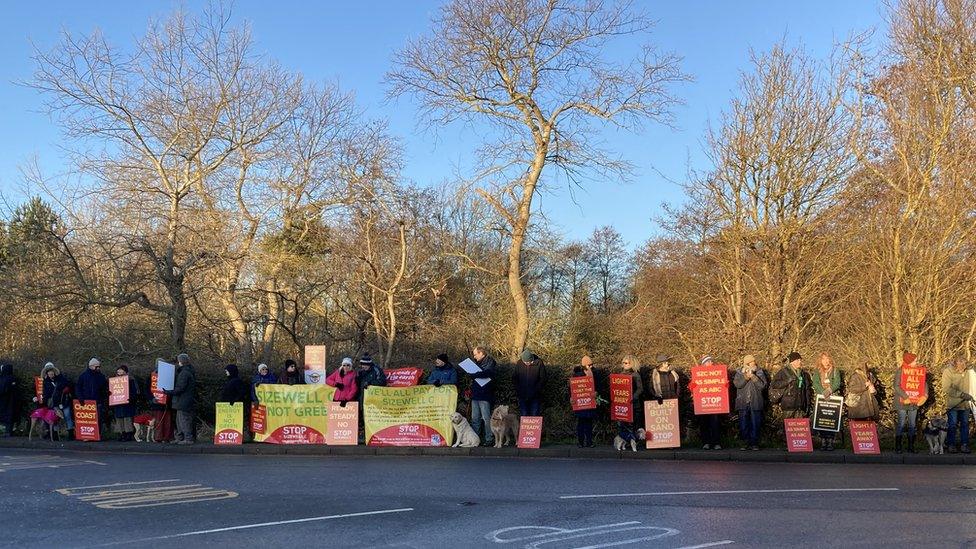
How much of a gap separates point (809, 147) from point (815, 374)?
10.1m

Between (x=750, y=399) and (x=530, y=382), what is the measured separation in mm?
4190

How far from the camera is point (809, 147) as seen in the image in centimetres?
2495

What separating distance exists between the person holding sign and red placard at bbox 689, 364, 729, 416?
3035 millimetres

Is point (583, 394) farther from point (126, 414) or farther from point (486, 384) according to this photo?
point (126, 414)

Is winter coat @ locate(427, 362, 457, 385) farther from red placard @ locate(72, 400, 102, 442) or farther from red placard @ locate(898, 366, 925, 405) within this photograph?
red placard @ locate(898, 366, 925, 405)

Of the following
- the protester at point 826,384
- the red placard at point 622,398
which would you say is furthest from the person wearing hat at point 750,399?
the red placard at point 622,398

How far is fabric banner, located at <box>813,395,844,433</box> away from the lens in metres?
16.4

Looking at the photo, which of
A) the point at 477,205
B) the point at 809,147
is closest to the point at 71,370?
the point at 477,205

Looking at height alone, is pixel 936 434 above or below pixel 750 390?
below

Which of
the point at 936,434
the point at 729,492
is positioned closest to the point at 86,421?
the point at 729,492

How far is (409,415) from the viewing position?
58.7 feet

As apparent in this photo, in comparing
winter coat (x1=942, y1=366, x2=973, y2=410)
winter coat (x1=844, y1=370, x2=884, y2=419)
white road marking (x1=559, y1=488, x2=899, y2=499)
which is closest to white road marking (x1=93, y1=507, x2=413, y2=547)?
white road marking (x1=559, y1=488, x2=899, y2=499)

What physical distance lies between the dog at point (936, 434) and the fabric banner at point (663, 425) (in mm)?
4386

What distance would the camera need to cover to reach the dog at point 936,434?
15.9 meters
